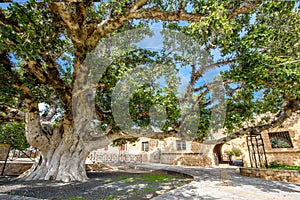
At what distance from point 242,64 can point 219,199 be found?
4092 mm

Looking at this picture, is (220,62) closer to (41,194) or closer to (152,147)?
(41,194)

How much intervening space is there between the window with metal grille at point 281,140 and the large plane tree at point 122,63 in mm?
4944

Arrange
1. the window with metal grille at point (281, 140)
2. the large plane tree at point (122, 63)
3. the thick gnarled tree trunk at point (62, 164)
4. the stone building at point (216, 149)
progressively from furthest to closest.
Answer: the window with metal grille at point (281, 140), the stone building at point (216, 149), the thick gnarled tree trunk at point (62, 164), the large plane tree at point (122, 63)

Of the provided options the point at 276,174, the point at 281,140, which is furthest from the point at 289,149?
the point at 276,174

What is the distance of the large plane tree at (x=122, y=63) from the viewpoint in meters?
4.75

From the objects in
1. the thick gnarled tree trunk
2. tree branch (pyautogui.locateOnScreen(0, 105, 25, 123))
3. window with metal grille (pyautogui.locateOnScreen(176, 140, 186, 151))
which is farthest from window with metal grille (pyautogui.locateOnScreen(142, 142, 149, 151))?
tree branch (pyautogui.locateOnScreen(0, 105, 25, 123))

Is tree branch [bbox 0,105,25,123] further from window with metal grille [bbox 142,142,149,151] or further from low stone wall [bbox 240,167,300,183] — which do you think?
window with metal grille [bbox 142,142,149,151]

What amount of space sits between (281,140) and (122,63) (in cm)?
1238

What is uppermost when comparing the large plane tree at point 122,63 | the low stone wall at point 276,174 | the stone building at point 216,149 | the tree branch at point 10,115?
the large plane tree at point 122,63

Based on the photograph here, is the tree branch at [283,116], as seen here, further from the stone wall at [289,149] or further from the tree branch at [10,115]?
the tree branch at [10,115]

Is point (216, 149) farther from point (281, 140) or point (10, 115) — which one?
point (10, 115)

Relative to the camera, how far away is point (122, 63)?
590 cm

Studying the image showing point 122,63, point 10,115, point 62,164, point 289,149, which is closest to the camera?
point 122,63

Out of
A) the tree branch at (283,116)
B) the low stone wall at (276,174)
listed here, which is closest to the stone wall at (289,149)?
the tree branch at (283,116)
